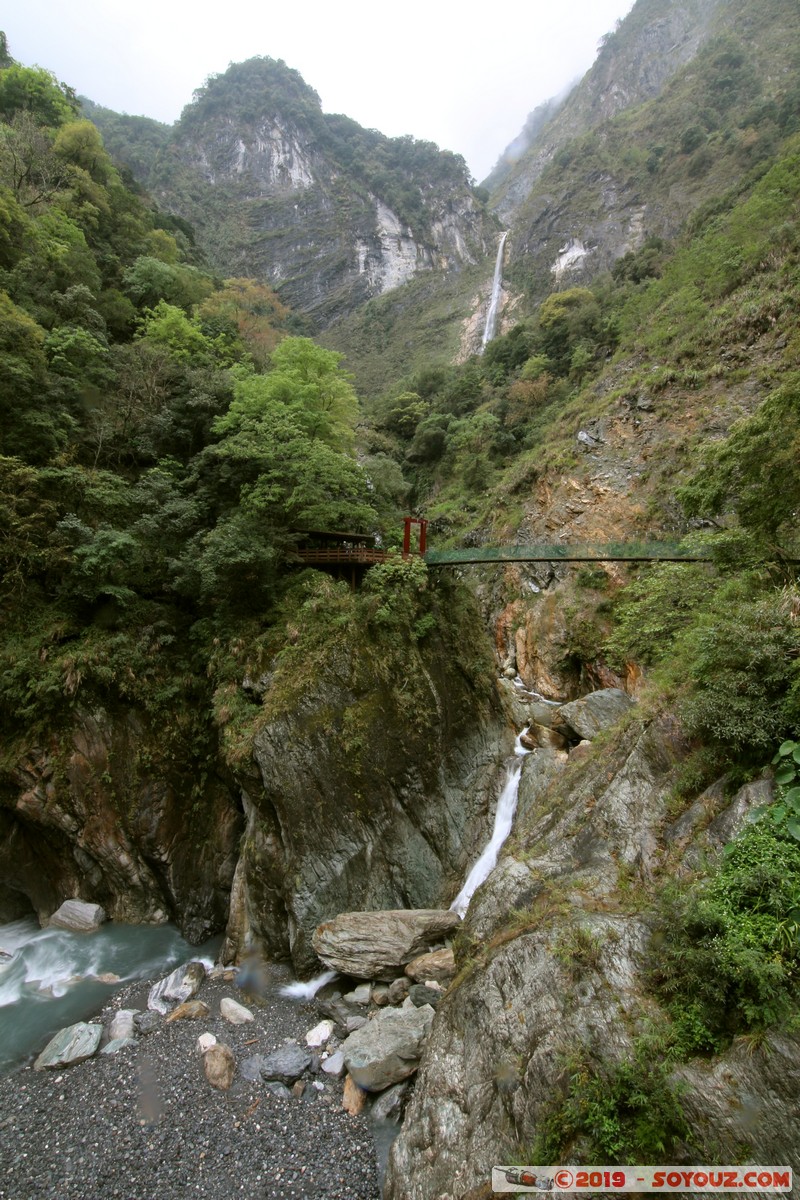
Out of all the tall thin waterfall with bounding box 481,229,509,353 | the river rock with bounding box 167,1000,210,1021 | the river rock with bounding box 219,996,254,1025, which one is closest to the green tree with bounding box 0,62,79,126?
the river rock with bounding box 167,1000,210,1021

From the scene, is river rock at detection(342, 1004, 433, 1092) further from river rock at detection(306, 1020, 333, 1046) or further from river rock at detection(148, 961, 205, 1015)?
river rock at detection(148, 961, 205, 1015)

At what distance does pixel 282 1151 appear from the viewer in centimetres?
625

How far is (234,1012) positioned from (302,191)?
8717 centimetres

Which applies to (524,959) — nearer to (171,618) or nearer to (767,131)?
(171,618)

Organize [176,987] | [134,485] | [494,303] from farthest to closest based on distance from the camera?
1. [494,303]
2. [134,485]
3. [176,987]

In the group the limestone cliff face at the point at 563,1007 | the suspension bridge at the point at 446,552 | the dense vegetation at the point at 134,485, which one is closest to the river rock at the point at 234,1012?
the limestone cliff face at the point at 563,1007

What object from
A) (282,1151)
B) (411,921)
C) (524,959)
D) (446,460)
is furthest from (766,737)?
(446,460)

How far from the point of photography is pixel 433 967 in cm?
833

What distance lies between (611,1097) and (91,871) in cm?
1081

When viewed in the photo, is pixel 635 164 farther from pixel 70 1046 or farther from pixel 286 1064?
pixel 70 1046

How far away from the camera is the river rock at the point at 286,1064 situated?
7.18 metres

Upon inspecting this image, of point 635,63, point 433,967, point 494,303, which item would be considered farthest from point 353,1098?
point 635,63

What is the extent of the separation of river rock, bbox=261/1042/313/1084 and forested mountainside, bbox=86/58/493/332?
61.7 m

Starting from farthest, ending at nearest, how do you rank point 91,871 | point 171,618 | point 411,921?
point 171,618 → point 91,871 → point 411,921
